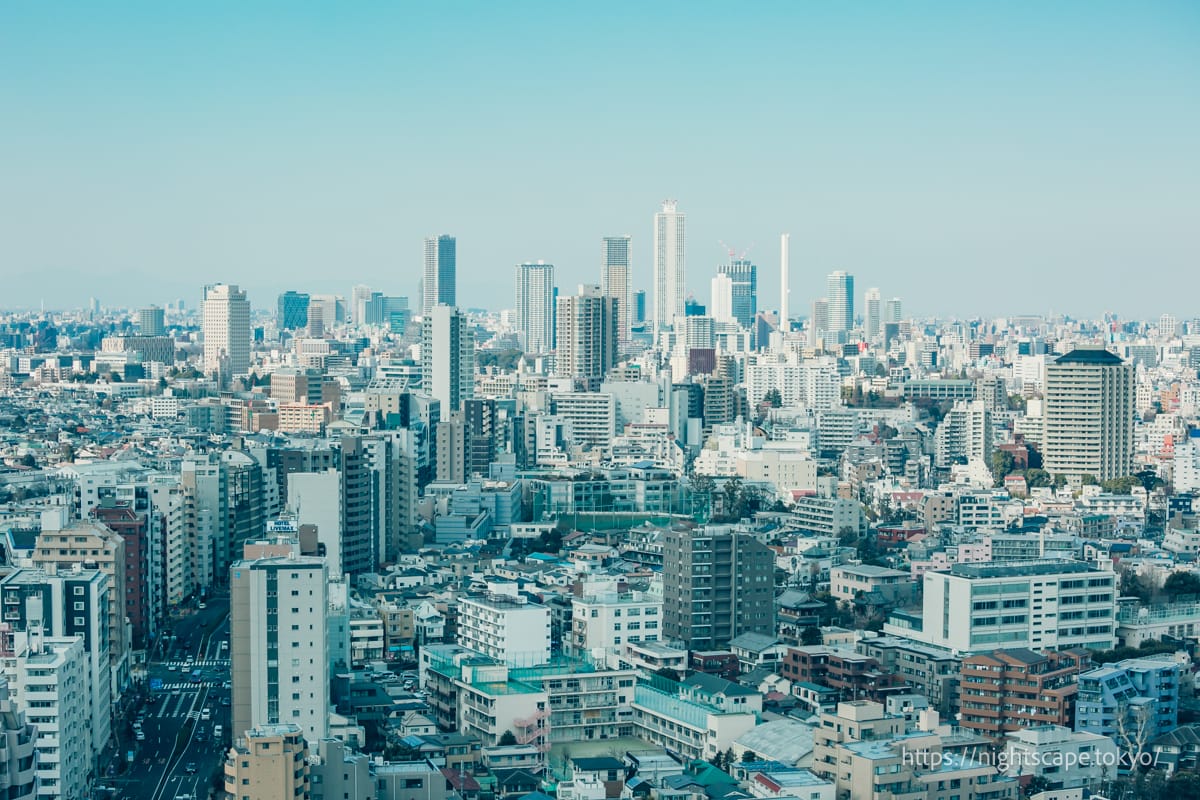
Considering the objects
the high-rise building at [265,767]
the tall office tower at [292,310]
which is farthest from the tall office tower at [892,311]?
the high-rise building at [265,767]

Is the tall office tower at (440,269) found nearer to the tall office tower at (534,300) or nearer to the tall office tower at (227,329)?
the tall office tower at (534,300)

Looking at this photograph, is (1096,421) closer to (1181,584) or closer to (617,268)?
(1181,584)

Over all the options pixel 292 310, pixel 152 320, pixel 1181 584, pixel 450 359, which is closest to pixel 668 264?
pixel 292 310

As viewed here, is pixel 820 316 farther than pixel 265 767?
Yes

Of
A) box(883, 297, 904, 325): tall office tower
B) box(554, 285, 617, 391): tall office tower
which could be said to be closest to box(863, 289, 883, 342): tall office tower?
box(883, 297, 904, 325): tall office tower

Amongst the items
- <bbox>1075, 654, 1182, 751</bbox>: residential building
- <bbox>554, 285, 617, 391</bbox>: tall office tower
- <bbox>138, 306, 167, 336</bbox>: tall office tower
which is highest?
<bbox>138, 306, 167, 336</bbox>: tall office tower

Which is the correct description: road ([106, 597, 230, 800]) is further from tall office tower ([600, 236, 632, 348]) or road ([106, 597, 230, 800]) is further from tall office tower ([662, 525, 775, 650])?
tall office tower ([600, 236, 632, 348])
